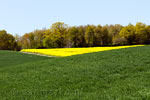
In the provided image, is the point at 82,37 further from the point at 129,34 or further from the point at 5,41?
the point at 5,41

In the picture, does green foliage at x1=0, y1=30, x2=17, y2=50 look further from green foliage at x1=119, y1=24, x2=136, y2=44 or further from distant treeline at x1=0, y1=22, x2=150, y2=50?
green foliage at x1=119, y1=24, x2=136, y2=44

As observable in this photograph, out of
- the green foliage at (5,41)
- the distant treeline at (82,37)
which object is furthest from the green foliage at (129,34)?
the green foliage at (5,41)

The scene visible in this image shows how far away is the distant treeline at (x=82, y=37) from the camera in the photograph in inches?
2859

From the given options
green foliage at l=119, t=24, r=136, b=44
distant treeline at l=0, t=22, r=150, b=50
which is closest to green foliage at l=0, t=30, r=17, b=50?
distant treeline at l=0, t=22, r=150, b=50

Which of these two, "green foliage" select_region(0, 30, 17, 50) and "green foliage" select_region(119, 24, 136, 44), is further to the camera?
"green foliage" select_region(0, 30, 17, 50)

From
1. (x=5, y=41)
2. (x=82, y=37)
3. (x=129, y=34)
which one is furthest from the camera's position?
(x=82, y=37)

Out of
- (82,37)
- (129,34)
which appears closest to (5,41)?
(82,37)

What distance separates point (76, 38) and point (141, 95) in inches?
2984

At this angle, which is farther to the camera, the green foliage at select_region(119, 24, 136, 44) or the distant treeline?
the distant treeline

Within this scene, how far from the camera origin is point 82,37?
81.6m

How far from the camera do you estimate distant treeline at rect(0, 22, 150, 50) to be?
72625 mm

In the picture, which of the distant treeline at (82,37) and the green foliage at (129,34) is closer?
the green foliage at (129,34)

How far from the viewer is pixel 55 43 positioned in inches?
3012

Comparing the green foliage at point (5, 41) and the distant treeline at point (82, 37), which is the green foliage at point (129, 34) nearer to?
the distant treeline at point (82, 37)
